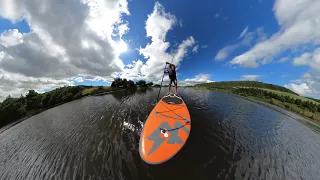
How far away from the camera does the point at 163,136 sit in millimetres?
7410

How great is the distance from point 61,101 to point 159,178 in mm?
44305

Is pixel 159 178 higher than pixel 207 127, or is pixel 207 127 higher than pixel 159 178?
pixel 207 127

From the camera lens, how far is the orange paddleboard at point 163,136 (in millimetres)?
6238

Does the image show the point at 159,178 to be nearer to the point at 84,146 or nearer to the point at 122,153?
the point at 122,153

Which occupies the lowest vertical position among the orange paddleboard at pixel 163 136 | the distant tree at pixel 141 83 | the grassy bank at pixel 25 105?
the grassy bank at pixel 25 105

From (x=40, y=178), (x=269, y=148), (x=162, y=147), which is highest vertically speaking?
(x=162, y=147)

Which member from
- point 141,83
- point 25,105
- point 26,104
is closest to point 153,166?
point 25,105

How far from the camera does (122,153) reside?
7602mm

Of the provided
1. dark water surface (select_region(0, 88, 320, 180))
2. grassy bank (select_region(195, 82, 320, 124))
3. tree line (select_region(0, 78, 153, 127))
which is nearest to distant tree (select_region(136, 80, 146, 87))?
tree line (select_region(0, 78, 153, 127))

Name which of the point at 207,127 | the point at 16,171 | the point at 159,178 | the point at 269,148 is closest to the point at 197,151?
the point at 159,178

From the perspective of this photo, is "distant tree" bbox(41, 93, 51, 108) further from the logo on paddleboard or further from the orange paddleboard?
the logo on paddleboard

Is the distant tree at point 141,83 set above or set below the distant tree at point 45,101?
above

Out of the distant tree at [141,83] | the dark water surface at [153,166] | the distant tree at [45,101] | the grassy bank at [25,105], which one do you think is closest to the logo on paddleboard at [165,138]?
the dark water surface at [153,166]

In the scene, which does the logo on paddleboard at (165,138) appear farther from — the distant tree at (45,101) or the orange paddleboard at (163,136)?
the distant tree at (45,101)
